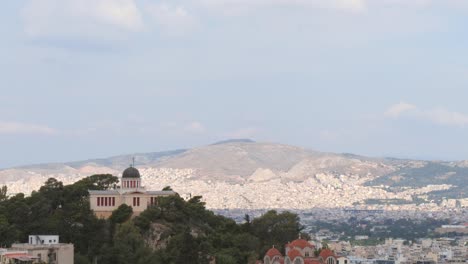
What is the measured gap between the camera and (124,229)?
67125 mm

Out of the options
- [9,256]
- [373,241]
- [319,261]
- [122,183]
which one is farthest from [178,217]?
[373,241]

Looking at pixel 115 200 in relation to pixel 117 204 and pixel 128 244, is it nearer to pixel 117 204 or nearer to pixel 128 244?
pixel 117 204

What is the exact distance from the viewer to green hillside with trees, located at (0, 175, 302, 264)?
214 ft

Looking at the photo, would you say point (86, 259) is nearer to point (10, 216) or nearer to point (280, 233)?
point (10, 216)

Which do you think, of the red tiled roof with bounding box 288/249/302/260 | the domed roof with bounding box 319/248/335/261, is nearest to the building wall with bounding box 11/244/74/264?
the red tiled roof with bounding box 288/249/302/260

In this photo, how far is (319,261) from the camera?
71625mm

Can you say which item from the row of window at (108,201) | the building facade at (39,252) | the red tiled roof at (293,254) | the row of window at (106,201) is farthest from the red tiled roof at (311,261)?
the building facade at (39,252)

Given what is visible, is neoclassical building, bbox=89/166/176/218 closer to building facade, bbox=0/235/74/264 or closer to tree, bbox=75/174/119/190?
tree, bbox=75/174/119/190

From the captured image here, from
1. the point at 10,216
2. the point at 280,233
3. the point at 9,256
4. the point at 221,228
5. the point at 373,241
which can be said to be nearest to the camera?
the point at 9,256

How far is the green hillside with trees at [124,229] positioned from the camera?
6538cm

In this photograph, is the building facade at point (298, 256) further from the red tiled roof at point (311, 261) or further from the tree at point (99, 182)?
the tree at point (99, 182)

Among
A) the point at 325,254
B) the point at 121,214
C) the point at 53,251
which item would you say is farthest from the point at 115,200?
the point at 325,254

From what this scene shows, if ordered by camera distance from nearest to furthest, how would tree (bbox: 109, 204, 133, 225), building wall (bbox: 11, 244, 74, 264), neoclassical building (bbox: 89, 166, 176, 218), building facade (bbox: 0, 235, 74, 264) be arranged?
building facade (bbox: 0, 235, 74, 264), building wall (bbox: 11, 244, 74, 264), tree (bbox: 109, 204, 133, 225), neoclassical building (bbox: 89, 166, 176, 218)

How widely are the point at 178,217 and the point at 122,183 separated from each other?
4113 mm
